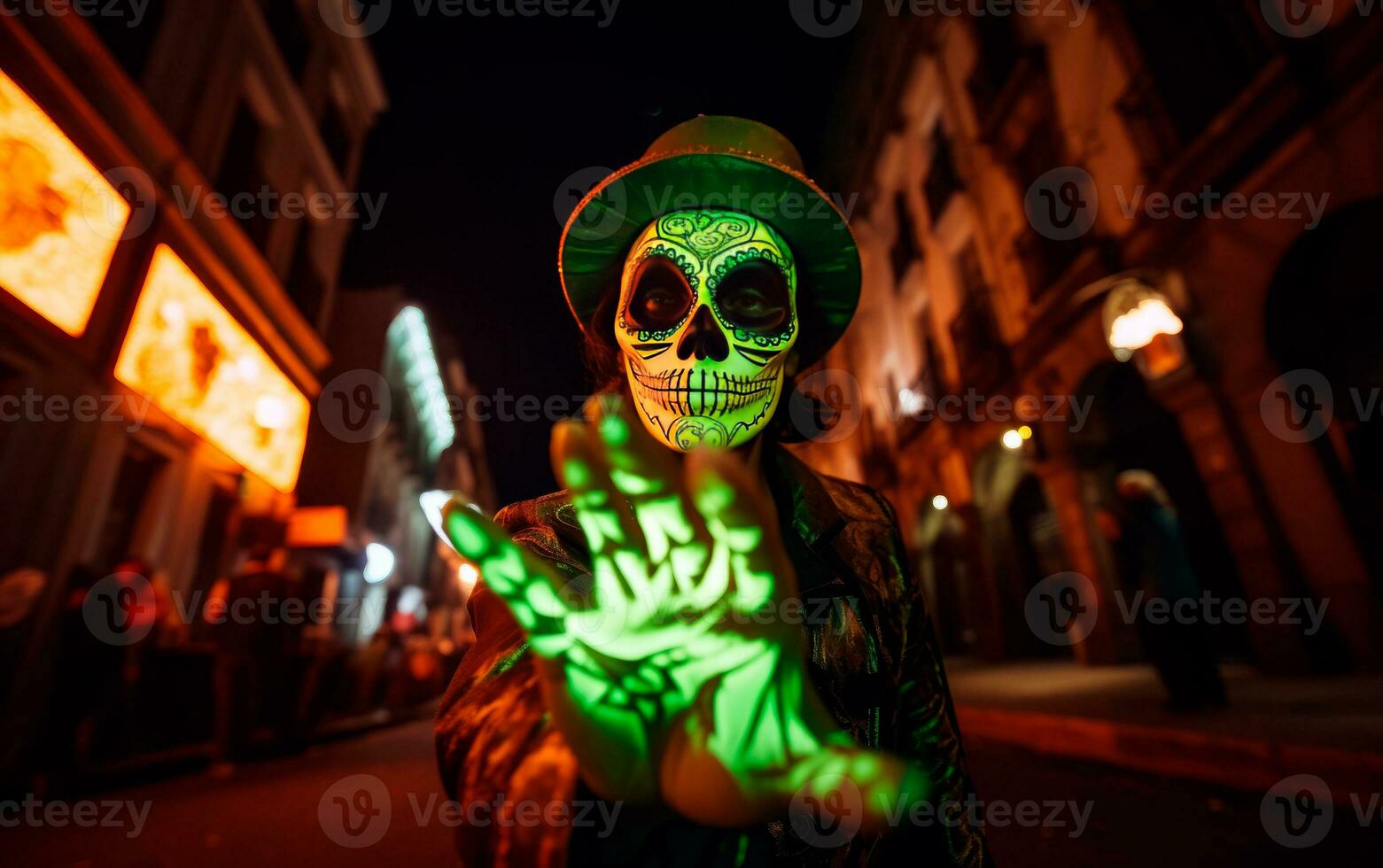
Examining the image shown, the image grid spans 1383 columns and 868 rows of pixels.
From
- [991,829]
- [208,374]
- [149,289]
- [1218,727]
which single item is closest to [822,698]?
[991,829]

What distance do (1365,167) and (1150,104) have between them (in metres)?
2.93

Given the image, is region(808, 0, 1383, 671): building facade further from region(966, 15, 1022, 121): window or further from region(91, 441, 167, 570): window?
region(91, 441, 167, 570): window

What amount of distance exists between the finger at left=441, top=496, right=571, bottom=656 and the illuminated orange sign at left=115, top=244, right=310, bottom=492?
377 inches

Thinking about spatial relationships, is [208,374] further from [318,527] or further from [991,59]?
[991,59]

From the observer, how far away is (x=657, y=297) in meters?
1.49

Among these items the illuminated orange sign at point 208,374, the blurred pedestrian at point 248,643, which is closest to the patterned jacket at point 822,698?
the blurred pedestrian at point 248,643

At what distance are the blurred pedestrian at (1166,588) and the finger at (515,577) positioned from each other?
19.0 feet

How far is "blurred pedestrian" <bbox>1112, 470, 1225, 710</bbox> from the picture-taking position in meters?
4.61

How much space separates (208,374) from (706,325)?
10.9 meters

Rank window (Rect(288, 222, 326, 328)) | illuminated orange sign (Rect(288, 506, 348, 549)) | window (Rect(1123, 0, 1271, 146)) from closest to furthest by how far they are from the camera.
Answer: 1. window (Rect(1123, 0, 1271, 146))
2. window (Rect(288, 222, 326, 328))
3. illuminated orange sign (Rect(288, 506, 348, 549))

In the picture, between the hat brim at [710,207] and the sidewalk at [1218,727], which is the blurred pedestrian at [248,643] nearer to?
the hat brim at [710,207]

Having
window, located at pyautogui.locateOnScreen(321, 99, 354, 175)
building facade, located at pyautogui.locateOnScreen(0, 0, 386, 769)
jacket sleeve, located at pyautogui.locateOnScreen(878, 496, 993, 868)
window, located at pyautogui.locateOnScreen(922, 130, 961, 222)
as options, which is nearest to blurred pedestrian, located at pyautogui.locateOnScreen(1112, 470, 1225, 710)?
jacket sleeve, located at pyautogui.locateOnScreen(878, 496, 993, 868)

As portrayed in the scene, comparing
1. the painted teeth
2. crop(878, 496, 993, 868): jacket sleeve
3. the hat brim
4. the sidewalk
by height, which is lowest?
the sidewalk

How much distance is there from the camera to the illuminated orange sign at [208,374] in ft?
25.4
